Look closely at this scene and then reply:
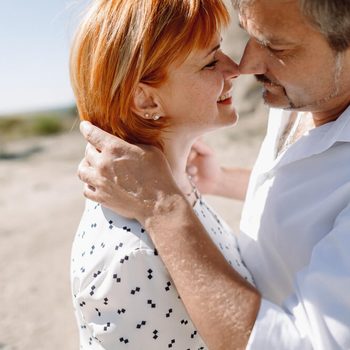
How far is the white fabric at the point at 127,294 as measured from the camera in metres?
1.52

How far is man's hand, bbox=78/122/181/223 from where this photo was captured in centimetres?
153

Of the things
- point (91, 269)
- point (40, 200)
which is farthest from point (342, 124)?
point (40, 200)

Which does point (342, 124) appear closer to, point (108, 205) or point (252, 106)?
point (108, 205)

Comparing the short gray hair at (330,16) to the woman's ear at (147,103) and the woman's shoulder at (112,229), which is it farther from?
the woman's shoulder at (112,229)

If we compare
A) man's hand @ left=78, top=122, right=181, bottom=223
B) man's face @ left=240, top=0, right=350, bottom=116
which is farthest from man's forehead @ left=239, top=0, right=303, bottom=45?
man's hand @ left=78, top=122, right=181, bottom=223

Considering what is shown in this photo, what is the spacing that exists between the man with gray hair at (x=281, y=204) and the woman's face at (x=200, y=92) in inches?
4.1

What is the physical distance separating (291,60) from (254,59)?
0.44 feet

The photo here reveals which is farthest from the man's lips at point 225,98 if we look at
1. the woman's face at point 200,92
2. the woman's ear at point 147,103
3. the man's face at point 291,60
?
the woman's ear at point 147,103

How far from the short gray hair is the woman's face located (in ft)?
1.04

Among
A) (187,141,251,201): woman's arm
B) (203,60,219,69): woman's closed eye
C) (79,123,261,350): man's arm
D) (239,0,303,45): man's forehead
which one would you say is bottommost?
(187,141,251,201): woman's arm

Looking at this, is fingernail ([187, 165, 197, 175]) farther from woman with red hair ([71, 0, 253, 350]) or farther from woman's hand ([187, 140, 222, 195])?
woman with red hair ([71, 0, 253, 350])

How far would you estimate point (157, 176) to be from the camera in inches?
60.9

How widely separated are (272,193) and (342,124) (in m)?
0.34

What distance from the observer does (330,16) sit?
5.05 feet
